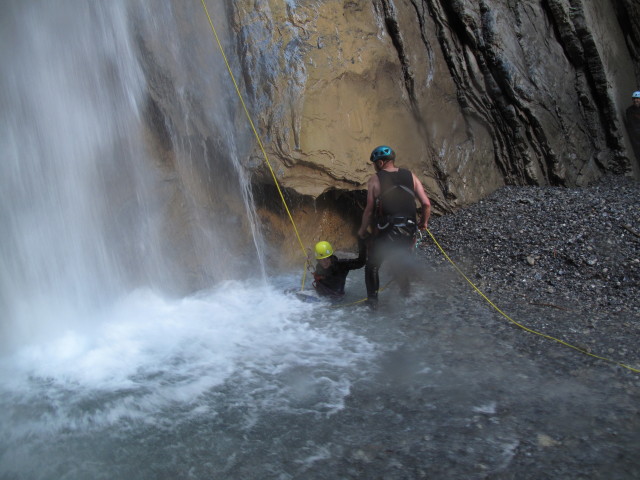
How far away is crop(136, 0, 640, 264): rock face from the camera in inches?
298

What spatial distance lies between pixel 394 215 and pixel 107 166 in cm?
436

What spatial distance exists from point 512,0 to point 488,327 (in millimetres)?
7709

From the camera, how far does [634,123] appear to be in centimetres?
1050

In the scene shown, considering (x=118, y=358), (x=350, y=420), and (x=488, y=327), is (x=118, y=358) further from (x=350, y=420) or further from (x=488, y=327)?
(x=488, y=327)

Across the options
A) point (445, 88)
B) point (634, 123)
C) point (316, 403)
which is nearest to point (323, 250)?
point (316, 403)

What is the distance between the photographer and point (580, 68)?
34.0 feet

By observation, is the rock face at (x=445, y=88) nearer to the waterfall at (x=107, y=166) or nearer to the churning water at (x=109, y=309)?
the waterfall at (x=107, y=166)

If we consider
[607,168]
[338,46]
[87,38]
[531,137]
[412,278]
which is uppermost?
[87,38]

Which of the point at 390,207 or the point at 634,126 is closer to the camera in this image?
the point at 390,207

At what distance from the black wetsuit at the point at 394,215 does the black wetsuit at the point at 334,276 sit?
571 mm

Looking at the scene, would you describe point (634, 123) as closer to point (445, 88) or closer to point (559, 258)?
point (445, 88)

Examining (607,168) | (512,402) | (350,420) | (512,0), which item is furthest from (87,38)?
(607,168)

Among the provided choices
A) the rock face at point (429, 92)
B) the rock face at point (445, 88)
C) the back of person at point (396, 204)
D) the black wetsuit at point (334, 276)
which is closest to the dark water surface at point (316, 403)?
the black wetsuit at point (334, 276)

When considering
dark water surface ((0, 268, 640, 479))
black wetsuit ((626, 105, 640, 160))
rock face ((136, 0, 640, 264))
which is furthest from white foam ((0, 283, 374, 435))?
black wetsuit ((626, 105, 640, 160))
